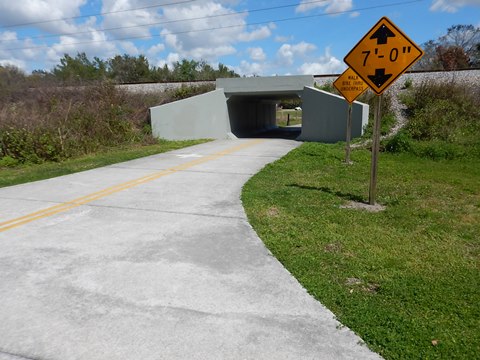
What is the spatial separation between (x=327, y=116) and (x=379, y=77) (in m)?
13.7

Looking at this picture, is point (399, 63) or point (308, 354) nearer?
point (308, 354)

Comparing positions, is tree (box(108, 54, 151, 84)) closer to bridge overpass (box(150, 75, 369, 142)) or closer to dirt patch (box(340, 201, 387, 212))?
bridge overpass (box(150, 75, 369, 142))

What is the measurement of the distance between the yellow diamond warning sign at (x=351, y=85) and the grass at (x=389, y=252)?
317 centimetres

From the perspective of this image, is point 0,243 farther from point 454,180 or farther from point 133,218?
point 454,180

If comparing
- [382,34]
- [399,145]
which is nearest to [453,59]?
[399,145]

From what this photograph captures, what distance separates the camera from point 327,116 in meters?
19.9

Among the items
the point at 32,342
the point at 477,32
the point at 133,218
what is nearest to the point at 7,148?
the point at 133,218

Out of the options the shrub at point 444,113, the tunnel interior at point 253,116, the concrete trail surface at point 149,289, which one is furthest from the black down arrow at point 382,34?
the tunnel interior at point 253,116

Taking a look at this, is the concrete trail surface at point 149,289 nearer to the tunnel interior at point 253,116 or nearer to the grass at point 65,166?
the grass at point 65,166

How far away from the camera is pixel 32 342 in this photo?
296cm

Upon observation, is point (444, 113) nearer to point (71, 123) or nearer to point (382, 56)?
point (382, 56)

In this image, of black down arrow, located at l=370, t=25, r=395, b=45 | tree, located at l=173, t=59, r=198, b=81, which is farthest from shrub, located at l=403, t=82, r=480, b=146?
tree, located at l=173, t=59, r=198, b=81

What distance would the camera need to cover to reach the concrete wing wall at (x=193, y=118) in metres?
19.8

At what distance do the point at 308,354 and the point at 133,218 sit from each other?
13.8 feet
